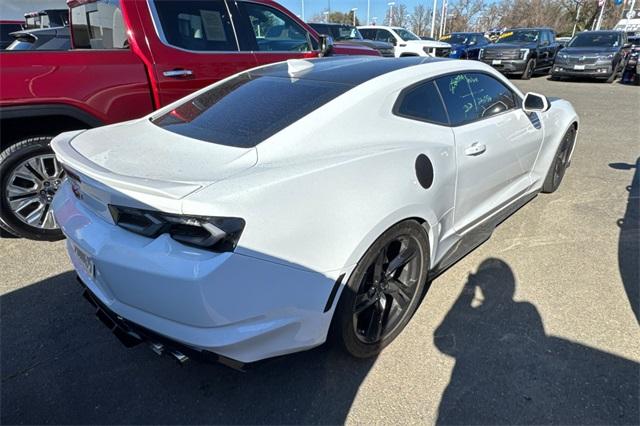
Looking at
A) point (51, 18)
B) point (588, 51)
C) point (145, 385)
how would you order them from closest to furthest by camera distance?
point (145, 385) → point (51, 18) → point (588, 51)

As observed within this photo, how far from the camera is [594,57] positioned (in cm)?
1347

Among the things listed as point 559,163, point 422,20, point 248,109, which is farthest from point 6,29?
point 422,20

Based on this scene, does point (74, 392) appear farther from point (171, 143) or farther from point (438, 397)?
point (438, 397)

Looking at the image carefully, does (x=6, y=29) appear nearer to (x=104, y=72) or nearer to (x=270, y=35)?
(x=270, y=35)

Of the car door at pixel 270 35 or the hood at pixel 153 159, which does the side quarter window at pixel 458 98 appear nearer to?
the hood at pixel 153 159

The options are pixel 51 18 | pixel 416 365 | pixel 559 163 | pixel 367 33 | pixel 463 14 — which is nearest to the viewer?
pixel 416 365

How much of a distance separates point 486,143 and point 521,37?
53.2 ft

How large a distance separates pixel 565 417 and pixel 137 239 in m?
2.09

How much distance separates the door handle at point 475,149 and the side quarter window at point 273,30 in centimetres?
275

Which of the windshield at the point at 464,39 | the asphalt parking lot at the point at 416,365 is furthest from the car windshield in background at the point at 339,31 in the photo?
the asphalt parking lot at the point at 416,365

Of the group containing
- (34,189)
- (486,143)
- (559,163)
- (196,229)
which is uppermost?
(196,229)

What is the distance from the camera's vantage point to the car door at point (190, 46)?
3.69m

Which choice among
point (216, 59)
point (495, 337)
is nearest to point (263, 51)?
point (216, 59)

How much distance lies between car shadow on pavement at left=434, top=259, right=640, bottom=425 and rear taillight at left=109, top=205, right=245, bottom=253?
1318mm
